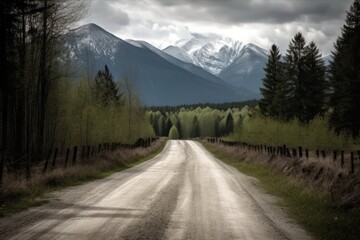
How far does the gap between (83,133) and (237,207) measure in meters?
28.0

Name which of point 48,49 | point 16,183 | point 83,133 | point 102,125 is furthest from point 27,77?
point 102,125

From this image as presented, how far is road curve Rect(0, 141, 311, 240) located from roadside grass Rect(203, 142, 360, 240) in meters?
0.43

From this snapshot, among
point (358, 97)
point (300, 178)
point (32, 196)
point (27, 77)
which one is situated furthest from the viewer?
point (358, 97)

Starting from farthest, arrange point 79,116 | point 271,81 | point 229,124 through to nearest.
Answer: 1. point 229,124
2. point 271,81
3. point 79,116

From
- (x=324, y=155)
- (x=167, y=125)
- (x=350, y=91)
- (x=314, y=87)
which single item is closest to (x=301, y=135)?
(x=350, y=91)

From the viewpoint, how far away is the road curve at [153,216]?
28.9ft

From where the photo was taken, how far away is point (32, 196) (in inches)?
540

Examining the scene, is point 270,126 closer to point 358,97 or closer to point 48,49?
point 358,97

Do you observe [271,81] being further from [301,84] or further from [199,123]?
[199,123]

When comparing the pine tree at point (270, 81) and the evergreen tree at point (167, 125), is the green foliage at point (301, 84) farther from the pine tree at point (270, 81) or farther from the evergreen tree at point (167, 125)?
the evergreen tree at point (167, 125)

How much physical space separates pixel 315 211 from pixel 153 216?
463 centimetres

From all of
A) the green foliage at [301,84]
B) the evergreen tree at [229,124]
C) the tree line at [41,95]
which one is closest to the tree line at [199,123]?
the evergreen tree at [229,124]

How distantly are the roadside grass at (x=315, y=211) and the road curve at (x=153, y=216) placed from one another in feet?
1.41

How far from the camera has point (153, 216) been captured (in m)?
10.8
